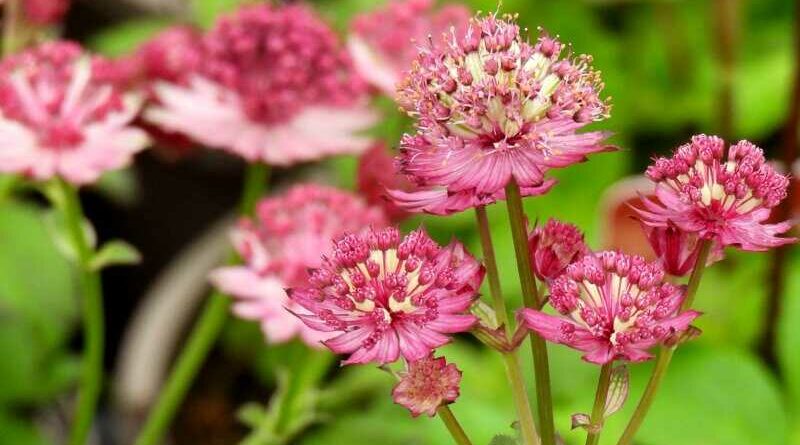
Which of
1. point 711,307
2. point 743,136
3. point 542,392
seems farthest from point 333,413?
point 542,392

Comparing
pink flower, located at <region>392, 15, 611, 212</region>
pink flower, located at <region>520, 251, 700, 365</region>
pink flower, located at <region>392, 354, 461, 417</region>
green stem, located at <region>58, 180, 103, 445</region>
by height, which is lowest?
green stem, located at <region>58, 180, 103, 445</region>

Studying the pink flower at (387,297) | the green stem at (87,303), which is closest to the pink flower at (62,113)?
the green stem at (87,303)

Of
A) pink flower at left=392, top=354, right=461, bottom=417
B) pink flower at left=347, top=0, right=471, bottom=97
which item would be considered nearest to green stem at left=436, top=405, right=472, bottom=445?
pink flower at left=392, top=354, right=461, bottom=417

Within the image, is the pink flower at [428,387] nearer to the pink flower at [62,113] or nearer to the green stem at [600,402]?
the green stem at [600,402]

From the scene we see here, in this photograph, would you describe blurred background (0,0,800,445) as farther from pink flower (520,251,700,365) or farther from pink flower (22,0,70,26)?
pink flower (520,251,700,365)

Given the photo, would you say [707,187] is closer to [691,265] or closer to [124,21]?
[691,265]

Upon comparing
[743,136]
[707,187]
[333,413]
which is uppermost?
[707,187]
